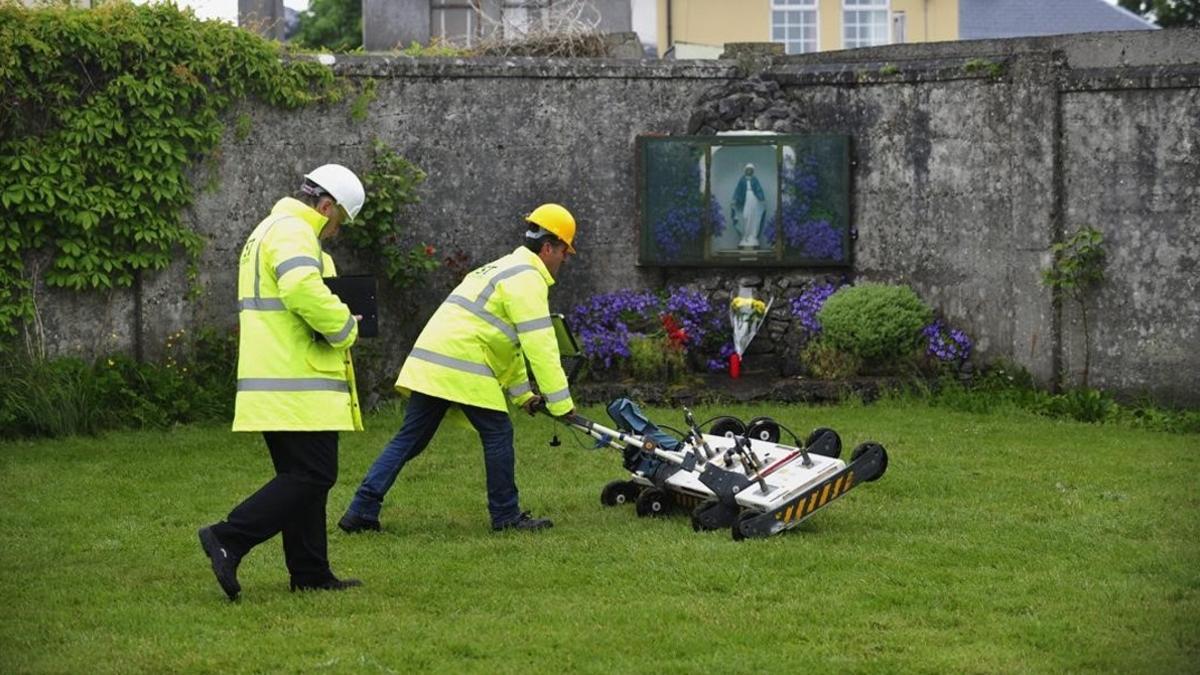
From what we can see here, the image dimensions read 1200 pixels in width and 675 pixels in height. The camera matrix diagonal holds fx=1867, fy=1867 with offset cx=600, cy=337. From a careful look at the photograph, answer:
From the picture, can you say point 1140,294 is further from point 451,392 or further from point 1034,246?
point 451,392

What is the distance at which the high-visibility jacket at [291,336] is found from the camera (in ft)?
28.6

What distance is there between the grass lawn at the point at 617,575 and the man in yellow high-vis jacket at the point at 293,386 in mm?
310

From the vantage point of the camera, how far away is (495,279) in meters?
10.4

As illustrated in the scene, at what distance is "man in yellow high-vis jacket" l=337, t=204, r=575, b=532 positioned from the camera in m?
10.3

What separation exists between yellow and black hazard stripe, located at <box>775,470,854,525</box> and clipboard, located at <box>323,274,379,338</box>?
2.41 metres

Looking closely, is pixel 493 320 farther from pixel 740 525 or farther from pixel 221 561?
pixel 221 561

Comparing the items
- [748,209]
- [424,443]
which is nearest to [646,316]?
[748,209]

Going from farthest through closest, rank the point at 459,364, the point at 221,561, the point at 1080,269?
1. the point at 1080,269
2. the point at 459,364
3. the point at 221,561

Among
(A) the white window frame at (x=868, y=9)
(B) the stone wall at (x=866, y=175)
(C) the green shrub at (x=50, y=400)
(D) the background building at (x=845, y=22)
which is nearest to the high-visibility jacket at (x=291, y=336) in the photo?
(C) the green shrub at (x=50, y=400)

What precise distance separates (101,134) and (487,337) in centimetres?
588

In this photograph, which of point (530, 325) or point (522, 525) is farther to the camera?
point (522, 525)

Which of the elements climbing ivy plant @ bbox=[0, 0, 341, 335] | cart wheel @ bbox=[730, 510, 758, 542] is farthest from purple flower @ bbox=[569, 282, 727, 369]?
cart wheel @ bbox=[730, 510, 758, 542]

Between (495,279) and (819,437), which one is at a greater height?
(495,279)

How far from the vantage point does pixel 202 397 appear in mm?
14859
